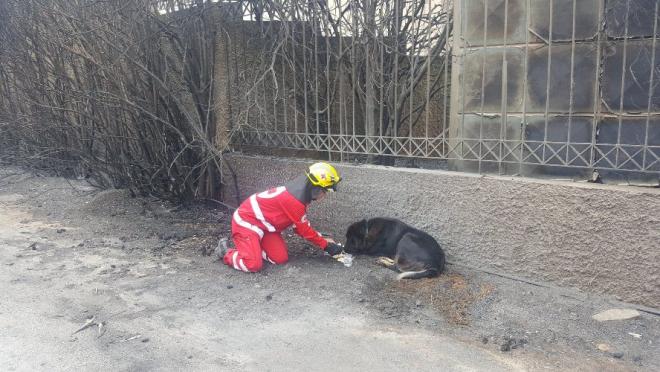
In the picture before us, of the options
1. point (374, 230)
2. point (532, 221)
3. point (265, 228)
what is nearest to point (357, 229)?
point (374, 230)

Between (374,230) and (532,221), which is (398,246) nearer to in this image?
(374,230)

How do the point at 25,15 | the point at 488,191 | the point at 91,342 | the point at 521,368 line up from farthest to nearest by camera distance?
the point at 25,15, the point at 488,191, the point at 91,342, the point at 521,368

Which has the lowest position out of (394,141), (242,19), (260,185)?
(260,185)

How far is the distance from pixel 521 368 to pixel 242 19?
5.77 meters

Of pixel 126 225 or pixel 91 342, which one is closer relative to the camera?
pixel 91 342

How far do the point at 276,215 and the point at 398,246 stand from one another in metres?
1.31

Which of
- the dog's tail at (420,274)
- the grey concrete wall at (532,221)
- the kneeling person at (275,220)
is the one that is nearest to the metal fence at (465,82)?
the grey concrete wall at (532,221)

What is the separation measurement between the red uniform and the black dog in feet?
1.63

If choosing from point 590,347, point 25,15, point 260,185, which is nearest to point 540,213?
point 590,347

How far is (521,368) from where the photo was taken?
3762mm

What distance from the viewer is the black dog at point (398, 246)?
5.34 metres

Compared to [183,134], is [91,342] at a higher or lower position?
lower

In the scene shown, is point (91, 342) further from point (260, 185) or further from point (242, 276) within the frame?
point (260, 185)

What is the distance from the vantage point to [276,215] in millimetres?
5637
